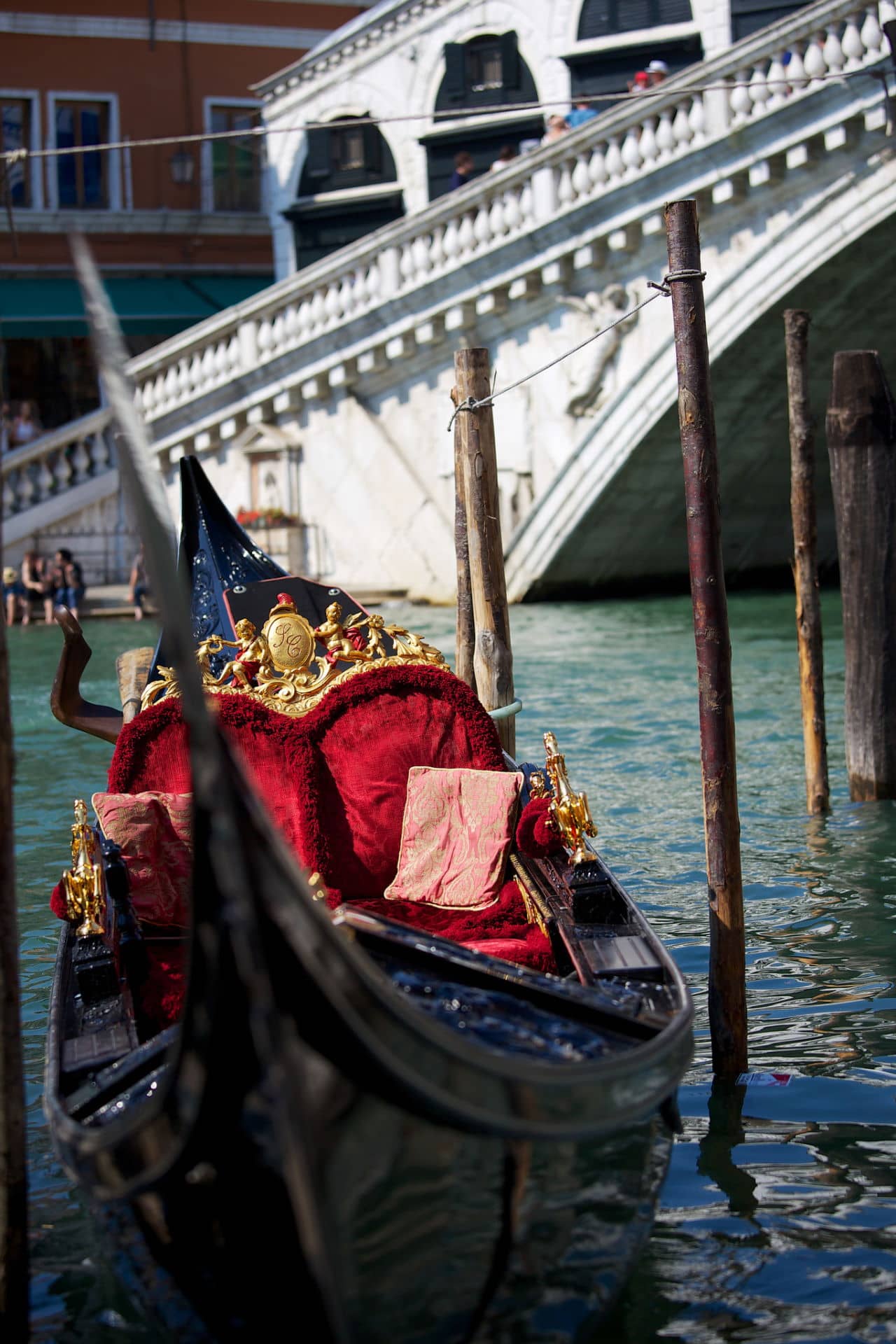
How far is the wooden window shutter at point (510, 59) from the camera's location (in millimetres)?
13539

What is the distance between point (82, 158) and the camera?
15.3 meters

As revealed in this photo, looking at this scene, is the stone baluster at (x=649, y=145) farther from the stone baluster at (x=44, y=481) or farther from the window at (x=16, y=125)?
the window at (x=16, y=125)

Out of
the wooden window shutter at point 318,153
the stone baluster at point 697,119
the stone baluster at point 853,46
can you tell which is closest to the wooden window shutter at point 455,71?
the wooden window shutter at point 318,153

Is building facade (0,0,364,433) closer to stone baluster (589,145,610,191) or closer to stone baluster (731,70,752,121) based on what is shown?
stone baluster (589,145,610,191)

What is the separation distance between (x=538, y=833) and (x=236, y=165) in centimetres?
1370

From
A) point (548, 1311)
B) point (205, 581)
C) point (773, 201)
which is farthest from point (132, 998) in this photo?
point (773, 201)

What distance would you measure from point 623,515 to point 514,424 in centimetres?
112

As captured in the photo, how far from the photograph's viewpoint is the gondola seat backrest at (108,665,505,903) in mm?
3658

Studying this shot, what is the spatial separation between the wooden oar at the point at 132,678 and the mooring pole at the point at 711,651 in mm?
1675

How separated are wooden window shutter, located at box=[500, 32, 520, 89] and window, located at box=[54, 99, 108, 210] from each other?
409cm

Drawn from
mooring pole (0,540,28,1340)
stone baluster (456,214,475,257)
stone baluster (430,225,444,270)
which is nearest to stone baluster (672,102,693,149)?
stone baluster (456,214,475,257)

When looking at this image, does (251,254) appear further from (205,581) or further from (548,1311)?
(548,1311)

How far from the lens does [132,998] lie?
2896 mm

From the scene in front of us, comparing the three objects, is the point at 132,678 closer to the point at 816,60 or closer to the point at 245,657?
the point at 245,657
